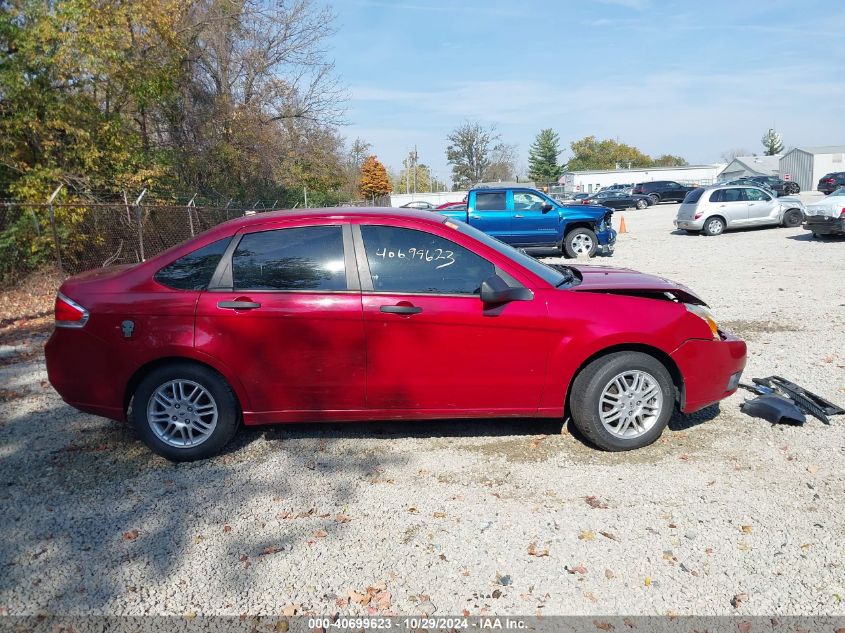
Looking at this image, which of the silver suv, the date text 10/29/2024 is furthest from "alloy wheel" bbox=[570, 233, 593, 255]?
the date text 10/29/2024

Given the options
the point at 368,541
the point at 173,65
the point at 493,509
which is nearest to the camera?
the point at 368,541

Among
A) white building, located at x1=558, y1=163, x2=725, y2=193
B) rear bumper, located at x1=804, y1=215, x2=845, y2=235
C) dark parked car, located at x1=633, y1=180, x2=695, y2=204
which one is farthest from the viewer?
white building, located at x1=558, y1=163, x2=725, y2=193

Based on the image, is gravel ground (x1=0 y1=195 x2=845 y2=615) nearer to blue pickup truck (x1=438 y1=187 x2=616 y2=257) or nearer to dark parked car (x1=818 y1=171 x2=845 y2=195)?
blue pickup truck (x1=438 y1=187 x2=616 y2=257)

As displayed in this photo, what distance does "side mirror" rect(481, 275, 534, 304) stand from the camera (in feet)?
13.1

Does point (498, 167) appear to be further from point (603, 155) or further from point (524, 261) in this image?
point (524, 261)

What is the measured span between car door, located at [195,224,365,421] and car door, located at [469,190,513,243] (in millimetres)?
11381

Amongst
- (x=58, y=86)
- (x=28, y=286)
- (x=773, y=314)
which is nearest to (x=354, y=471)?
(x=773, y=314)

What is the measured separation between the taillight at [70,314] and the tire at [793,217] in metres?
22.7

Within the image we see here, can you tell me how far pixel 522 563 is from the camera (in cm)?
312

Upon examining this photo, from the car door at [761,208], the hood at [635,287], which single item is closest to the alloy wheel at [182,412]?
the hood at [635,287]

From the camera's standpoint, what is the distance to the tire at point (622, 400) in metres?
4.16

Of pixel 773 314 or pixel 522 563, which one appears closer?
pixel 522 563

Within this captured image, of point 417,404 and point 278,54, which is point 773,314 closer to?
point 417,404

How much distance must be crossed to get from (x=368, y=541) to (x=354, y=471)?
83 centimetres
